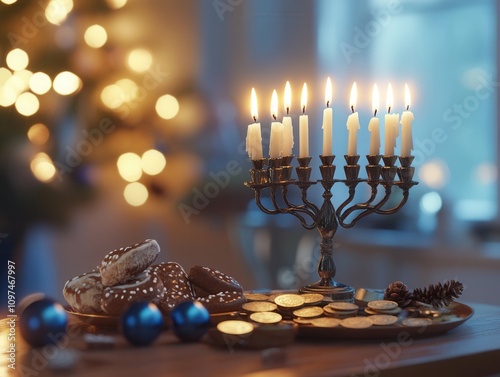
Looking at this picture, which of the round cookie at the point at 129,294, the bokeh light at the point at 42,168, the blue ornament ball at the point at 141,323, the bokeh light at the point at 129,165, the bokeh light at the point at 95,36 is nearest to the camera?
the blue ornament ball at the point at 141,323

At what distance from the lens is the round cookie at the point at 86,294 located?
1.18m

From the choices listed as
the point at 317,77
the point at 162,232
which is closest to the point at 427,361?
the point at 162,232

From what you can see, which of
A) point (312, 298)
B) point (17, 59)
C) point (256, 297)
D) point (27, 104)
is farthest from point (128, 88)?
point (312, 298)

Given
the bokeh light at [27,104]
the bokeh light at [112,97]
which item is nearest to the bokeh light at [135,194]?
the bokeh light at [112,97]

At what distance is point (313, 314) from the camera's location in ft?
3.86

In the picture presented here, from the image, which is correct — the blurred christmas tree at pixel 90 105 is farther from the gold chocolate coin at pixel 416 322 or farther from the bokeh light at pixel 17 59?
the gold chocolate coin at pixel 416 322

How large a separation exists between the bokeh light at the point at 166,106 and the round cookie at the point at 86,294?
1.85 m

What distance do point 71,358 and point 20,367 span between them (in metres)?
0.07

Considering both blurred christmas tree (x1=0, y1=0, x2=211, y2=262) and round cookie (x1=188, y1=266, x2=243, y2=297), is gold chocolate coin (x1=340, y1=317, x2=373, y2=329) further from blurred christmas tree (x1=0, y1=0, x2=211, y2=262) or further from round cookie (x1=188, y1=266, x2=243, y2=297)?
blurred christmas tree (x1=0, y1=0, x2=211, y2=262)

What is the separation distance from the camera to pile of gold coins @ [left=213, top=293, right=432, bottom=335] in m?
1.11

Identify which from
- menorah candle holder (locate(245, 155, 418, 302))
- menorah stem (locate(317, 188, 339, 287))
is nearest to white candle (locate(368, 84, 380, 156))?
menorah candle holder (locate(245, 155, 418, 302))

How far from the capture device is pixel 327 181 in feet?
4.30

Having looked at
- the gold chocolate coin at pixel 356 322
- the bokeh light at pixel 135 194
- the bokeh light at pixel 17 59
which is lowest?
the gold chocolate coin at pixel 356 322

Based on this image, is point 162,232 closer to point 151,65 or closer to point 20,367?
point 151,65
